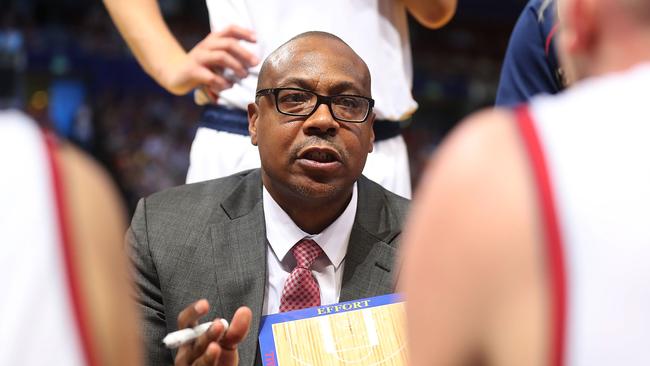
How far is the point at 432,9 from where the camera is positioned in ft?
7.63

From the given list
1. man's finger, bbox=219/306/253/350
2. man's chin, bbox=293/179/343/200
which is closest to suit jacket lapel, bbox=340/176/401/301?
man's chin, bbox=293/179/343/200

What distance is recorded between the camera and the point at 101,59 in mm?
9797

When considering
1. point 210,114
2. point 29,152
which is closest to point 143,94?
point 210,114

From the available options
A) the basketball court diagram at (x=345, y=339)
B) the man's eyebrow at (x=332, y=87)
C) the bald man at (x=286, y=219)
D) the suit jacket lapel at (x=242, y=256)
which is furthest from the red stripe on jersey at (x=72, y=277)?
the man's eyebrow at (x=332, y=87)

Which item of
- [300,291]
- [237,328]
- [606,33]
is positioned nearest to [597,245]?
[606,33]

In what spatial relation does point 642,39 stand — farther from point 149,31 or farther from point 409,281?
point 149,31

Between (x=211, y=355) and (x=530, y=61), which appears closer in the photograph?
(x=211, y=355)

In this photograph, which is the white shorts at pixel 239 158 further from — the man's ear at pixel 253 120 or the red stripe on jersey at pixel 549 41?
the red stripe on jersey at pixel 549 41

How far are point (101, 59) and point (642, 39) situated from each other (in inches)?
372

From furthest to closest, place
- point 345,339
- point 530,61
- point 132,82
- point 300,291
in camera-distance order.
Result: point 132,82 < point 530,61 < point 300,291 < point 345,339

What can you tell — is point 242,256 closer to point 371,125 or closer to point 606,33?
point 371,125

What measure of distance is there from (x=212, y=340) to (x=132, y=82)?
898 centimetres

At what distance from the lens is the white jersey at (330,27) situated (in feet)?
7.50

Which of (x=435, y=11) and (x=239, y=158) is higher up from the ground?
(x=435, y=11)
